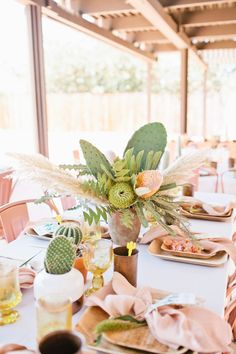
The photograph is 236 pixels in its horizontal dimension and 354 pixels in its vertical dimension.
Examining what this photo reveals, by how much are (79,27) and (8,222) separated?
8.84 feet

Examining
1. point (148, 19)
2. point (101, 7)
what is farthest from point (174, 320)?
point (101, 7)

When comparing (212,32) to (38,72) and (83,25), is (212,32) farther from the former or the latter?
(38,72)

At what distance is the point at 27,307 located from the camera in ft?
3.45

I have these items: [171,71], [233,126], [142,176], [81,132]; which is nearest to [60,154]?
[233,126]

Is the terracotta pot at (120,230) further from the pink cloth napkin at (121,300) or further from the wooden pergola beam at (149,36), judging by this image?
the wooden pergola beam at (149,36)

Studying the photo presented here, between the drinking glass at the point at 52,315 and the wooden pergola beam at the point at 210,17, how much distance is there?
4.53 m

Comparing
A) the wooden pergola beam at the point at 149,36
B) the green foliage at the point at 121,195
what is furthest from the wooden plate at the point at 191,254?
the wooden pergola beam at the point at 149,36

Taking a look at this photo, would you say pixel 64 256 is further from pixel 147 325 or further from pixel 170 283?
pixel 170 283

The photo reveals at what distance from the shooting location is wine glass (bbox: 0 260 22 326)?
0.97 meters

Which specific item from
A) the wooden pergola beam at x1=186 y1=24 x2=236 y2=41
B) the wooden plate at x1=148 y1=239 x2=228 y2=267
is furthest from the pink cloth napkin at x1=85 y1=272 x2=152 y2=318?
the wooden pergola beam at x1=186 y1=24 x2=236 y2=41

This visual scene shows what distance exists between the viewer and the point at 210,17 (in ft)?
15.1

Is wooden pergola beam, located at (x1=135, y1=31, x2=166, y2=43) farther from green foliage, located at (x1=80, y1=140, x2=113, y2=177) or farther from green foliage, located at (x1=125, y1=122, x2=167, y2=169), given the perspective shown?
green foliage, located at (x1=80, y1=140, x2=113, y2=177)

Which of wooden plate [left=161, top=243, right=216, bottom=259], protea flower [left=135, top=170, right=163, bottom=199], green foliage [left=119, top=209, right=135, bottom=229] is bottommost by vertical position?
wooden plate [left=161, top=243, right=216, bottom=259]

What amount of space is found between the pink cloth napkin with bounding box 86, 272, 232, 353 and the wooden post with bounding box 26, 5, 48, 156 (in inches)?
102
